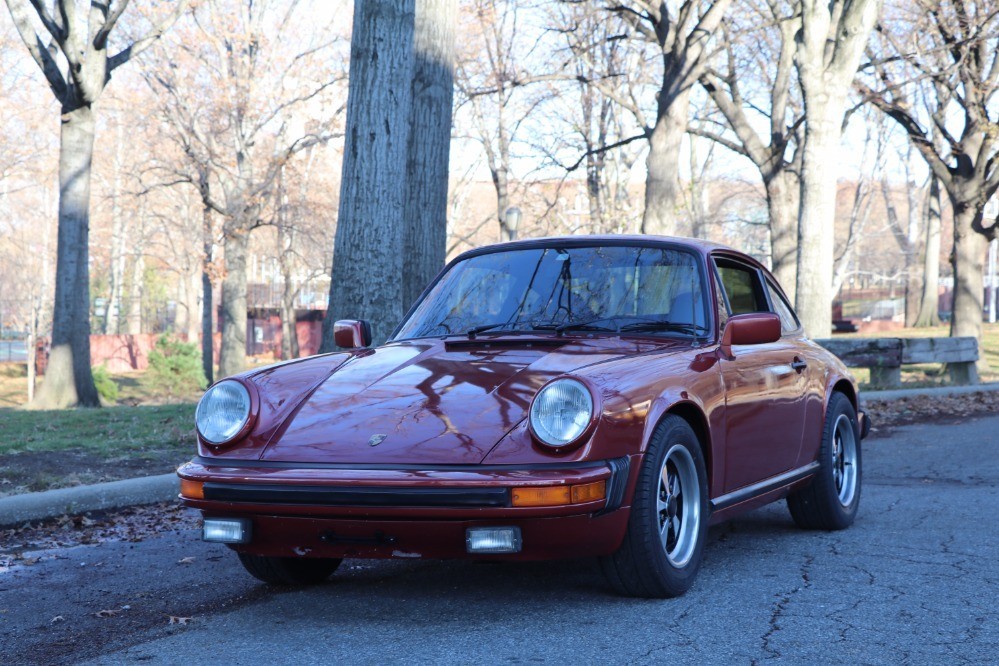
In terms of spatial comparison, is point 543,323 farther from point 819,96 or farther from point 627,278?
point 819,96

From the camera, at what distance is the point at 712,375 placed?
4738 mm

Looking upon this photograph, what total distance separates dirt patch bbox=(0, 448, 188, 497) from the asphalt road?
1.55 metres

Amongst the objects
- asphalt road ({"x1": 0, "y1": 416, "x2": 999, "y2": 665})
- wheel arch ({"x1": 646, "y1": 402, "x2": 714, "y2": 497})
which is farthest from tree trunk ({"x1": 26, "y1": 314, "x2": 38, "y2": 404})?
wheel arch ({"x1": 646, "y1": 402, "x2": 714, "y2": 497})

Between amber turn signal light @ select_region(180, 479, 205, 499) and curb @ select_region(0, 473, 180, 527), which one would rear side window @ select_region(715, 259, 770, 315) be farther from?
curb @ select_region(0, 473, 180, 527)

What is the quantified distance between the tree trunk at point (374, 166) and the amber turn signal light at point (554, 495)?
16.9 ft

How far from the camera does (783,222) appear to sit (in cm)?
2216

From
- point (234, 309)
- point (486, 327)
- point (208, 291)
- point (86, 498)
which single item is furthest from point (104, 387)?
point (486, 327)

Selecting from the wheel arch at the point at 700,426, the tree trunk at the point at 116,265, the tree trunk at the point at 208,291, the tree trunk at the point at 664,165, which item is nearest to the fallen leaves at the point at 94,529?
the wheel arch at the point at 700,426

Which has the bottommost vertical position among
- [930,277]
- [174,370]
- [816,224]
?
[174,370]

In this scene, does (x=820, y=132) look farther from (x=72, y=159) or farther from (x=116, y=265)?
(x=116, y=265)

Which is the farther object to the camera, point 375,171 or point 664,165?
point 664,165

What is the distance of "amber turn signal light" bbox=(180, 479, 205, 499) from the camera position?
13.4 ft

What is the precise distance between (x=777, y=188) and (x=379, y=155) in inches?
580

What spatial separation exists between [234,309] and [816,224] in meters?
Result: 19.8
